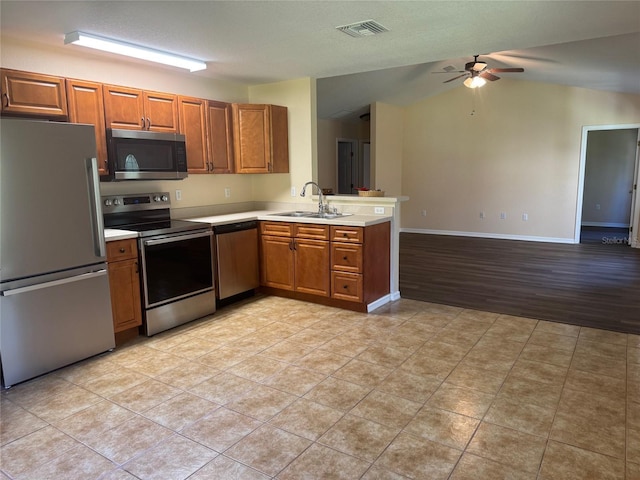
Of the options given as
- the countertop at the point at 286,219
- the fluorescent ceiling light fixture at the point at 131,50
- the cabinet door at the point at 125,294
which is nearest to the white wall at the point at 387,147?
the countertop at the point at 286,219

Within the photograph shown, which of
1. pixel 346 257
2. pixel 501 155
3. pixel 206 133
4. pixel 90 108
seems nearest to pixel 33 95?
pixel 90 108

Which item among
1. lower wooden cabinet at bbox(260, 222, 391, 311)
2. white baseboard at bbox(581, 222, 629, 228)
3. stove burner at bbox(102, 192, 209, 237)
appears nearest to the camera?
stove burner at bbox(102, 192, 209, 237)

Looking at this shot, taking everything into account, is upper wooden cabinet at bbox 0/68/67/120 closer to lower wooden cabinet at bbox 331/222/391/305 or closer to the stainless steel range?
the stainless steel range

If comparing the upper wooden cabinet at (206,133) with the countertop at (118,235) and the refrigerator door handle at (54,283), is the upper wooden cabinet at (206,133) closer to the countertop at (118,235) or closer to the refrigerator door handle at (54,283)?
the countertop at (118,235)

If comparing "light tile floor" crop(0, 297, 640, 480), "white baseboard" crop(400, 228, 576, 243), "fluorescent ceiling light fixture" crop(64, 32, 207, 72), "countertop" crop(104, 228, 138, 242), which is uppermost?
"fluorescent ceiling light fixture" crop(64, 32, 207, 72)

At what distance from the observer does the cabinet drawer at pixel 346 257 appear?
158 inches

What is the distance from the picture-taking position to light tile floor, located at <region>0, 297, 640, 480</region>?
6.58ft

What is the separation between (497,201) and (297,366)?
6.51 m

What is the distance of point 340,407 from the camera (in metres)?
2.48

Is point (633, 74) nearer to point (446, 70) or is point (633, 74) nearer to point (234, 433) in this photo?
point (446, 70)

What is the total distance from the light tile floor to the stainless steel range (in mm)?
229

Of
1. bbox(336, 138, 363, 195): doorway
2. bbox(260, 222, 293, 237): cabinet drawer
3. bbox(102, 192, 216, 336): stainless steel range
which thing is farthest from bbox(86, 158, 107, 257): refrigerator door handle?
bbox(336, 138, 363, 195): doorway

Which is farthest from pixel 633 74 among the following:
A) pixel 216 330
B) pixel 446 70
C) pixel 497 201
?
pixel 216 330

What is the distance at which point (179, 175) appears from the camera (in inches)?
157
